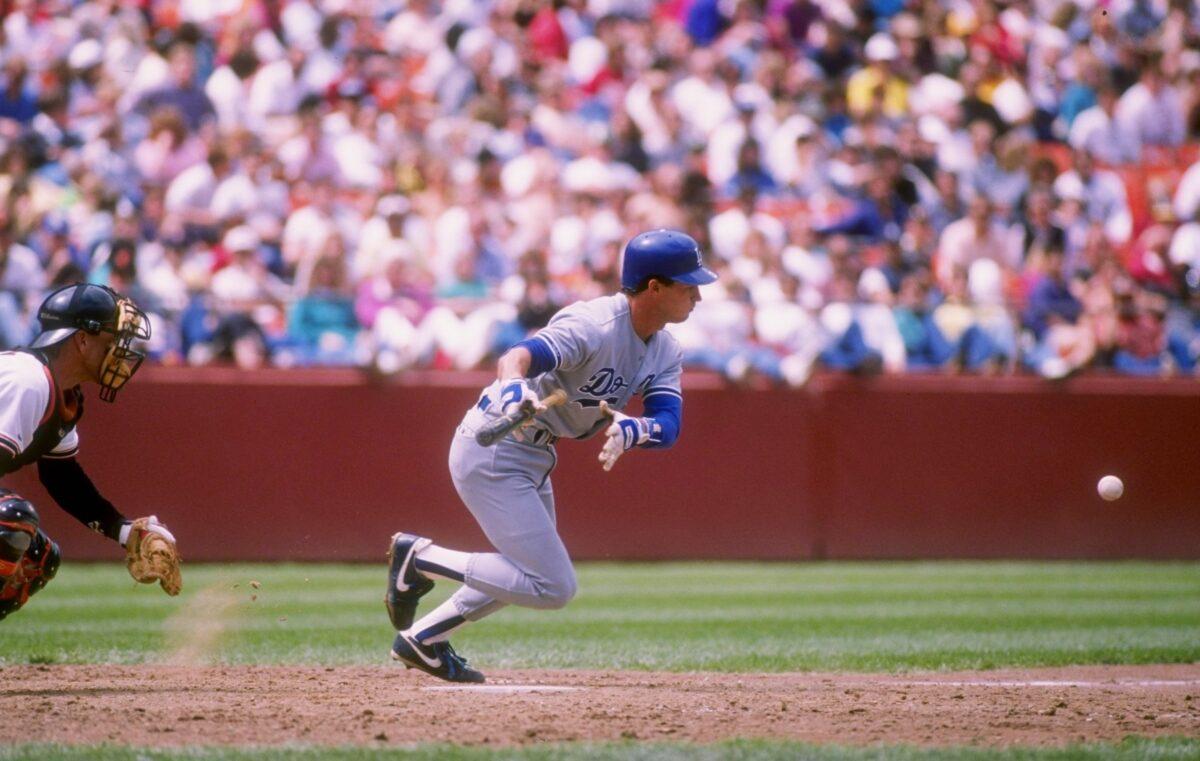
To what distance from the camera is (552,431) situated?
721 cm

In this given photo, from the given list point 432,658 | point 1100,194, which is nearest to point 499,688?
point 432,658

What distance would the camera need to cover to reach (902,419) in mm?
14656

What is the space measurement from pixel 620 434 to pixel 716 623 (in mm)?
4471

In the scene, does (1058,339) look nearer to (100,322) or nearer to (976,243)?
(976,243)

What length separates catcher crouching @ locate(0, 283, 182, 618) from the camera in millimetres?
6406

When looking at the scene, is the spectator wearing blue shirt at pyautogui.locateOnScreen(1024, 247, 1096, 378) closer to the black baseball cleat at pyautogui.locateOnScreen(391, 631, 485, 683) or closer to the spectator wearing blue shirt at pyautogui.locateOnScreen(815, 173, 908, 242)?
the spectator wearing blue shirt at pyautogui.locateOnScreen(815, 173, 908, 242)

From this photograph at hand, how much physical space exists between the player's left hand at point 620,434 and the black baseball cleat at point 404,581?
123cm

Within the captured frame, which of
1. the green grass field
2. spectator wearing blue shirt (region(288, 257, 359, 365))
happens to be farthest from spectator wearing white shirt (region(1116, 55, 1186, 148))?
spectator wearing blue shirt (region(288, 257, 359, 365))

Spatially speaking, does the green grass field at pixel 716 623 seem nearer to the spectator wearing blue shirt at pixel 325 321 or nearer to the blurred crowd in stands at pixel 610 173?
the spectator wearing blue shirt at pixel 325 321

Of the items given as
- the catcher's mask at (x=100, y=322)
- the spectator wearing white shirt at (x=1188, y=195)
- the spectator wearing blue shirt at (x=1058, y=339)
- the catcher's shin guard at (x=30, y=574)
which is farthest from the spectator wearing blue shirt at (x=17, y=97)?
the spectator wearing white shirt at (x=1188, y=195)

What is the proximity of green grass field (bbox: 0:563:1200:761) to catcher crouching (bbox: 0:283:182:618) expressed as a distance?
51.7 inches

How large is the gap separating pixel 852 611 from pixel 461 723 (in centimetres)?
569

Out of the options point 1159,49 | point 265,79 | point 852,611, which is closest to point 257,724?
point 852,611

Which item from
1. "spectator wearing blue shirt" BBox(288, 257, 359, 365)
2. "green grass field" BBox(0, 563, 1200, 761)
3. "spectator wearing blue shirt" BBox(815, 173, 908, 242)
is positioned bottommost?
"green grass field" BBox(0, 563, 1200, 761)
